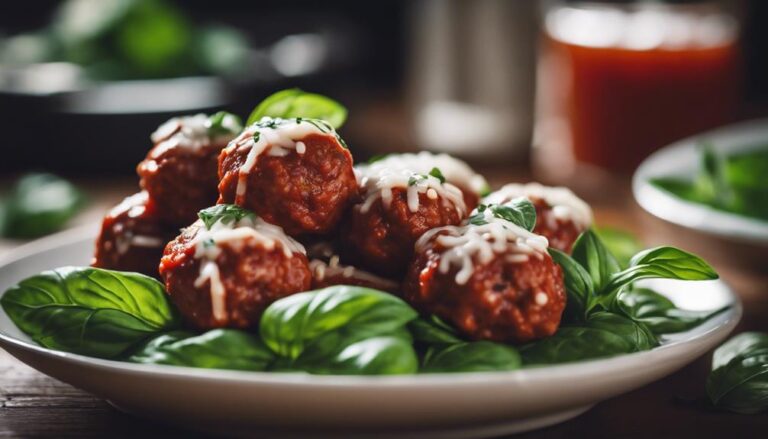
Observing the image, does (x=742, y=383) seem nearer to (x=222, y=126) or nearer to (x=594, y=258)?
(x=594, y=258)

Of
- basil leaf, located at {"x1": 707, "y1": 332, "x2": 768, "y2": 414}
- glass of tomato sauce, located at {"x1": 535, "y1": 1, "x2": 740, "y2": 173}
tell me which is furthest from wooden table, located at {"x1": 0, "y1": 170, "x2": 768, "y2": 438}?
glass of tomato sauce, located at {"x1": 535, "y1": 1, "x2": 740, "y2": 173}

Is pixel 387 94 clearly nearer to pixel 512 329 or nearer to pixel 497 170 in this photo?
pixel 497 170

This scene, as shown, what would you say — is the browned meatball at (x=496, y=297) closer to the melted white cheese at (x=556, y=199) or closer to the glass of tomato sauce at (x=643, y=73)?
the melted white cheese at (x=556, y=199)

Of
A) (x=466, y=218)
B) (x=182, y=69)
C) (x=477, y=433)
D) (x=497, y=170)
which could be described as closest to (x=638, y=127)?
(x=497, y=170)

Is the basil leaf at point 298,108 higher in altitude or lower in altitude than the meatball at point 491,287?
higher

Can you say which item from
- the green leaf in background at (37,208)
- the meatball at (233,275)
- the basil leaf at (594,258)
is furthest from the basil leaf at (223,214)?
the green leaf in background at (37,208)

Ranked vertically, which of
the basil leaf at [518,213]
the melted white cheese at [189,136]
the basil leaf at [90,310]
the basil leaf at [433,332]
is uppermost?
the melted white cheese at [189,136]

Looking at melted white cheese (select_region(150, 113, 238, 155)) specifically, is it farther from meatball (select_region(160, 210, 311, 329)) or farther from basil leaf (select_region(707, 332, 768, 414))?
basil leaf (select_region(707, 332, 768, 414))
